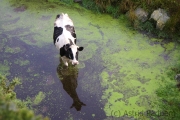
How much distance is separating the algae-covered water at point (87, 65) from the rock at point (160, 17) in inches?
23.2

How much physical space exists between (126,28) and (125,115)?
352 cm

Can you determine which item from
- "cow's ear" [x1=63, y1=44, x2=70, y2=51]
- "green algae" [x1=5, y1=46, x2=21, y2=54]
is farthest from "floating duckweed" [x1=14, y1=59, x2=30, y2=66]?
"cow's ear" [x1=63, y1=44, x2=70, y2=51]

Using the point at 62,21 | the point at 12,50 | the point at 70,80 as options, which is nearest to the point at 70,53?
the point at 70,80

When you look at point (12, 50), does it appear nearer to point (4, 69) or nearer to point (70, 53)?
point (4, 69)

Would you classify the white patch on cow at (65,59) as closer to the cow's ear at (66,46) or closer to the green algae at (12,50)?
the cow's ear at (66,46)

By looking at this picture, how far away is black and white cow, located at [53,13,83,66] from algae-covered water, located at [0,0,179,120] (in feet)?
1.85

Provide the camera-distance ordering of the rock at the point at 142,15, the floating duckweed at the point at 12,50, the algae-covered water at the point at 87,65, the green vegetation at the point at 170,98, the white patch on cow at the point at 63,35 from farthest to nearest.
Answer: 1. the rock at the point at 142,15
2. the floating duckweed at the point at 12,50
3. the white patch on cow at the point at 63,35
4. the algae-covered water at the point at 87,65
5. the green vegetation at the point at 170,98

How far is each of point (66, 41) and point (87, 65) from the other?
0.97 metres

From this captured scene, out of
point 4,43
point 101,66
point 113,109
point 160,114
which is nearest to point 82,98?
point 113,109

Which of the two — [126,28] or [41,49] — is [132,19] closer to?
[126,28]

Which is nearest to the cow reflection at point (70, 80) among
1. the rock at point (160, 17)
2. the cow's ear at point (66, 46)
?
the cow's ear at point (66, 46)

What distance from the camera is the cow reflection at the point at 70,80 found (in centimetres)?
556

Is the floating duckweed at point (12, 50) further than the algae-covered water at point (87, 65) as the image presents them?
Yes

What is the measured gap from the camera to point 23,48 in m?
7.08
